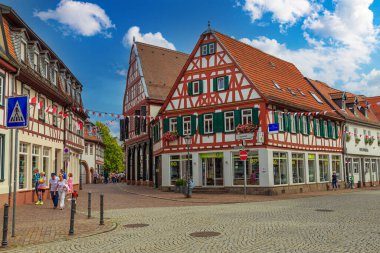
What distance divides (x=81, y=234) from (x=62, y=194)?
26.6ft

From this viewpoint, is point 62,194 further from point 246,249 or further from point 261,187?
point 261,187

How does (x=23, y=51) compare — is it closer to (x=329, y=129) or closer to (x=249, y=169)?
(x=249, y=169)

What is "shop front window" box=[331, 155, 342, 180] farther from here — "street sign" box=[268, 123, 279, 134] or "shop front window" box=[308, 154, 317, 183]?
"street sign" box=[268, 123, 279, 134]

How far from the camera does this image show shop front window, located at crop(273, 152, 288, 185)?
28766 mm

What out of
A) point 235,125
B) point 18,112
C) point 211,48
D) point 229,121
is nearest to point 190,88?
point 211,48

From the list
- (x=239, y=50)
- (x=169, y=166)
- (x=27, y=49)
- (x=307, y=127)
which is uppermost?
(x=239, y=50)

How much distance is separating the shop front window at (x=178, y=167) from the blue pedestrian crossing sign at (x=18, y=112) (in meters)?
21.6

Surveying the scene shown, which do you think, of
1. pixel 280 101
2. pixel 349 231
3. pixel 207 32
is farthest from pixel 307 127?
pixel 349 231

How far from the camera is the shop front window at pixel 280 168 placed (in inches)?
1133

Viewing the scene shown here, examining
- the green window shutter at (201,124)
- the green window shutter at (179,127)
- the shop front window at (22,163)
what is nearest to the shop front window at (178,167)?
the green window shutter at (179,127)

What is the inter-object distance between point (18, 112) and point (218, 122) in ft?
67.2

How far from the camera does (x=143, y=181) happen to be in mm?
43188

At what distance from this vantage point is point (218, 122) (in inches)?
1177

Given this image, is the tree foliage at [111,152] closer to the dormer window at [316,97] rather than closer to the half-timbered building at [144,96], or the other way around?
the half-timbered building at [144,96]
